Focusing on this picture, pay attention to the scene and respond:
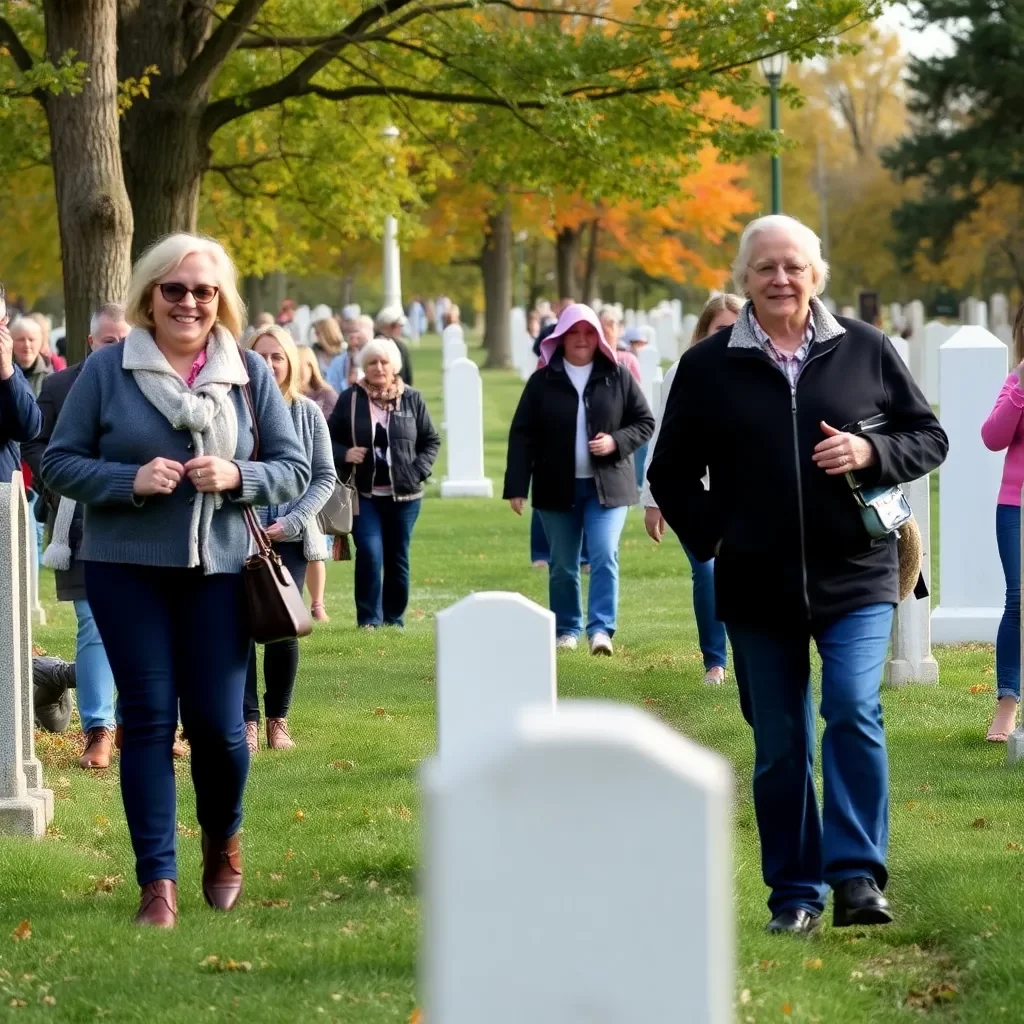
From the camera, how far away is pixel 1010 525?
8.43m

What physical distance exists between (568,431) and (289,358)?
89.1 inches

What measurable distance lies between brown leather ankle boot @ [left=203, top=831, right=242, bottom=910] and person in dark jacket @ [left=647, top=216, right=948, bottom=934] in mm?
1632

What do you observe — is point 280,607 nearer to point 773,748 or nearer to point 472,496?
point 773,748

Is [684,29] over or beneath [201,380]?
over

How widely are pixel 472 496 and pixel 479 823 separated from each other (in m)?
20.3

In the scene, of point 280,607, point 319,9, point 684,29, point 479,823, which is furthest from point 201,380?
point 319,9

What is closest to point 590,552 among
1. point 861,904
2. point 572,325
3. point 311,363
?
point 572,325

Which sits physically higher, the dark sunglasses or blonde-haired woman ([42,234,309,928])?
the dark sunglasses

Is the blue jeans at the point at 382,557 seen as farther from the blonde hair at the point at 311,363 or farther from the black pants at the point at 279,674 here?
the black pants at the point at 279,674

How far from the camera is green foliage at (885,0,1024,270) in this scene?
50.2 m

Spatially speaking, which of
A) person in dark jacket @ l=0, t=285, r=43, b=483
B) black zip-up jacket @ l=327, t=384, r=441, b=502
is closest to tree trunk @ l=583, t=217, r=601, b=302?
black zip-up jacket @ l=327, t=384, r=441, b=502

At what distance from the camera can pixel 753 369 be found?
18.3 feet

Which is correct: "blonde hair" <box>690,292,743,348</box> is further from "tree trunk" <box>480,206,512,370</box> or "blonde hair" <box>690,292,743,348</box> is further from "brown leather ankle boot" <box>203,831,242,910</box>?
"tree trunk" <box>480,206,512,370</box>

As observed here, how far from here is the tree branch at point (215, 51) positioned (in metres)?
16.1
